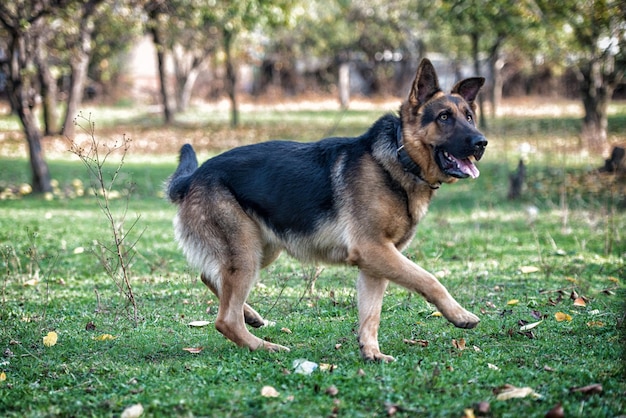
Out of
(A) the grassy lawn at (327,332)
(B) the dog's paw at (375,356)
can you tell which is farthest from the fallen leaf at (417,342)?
(B) the dog's paw at (375,356)

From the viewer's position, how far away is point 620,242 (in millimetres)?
9883

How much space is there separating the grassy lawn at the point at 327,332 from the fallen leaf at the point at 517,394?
0.12 feet

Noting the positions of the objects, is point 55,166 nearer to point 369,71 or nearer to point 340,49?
point 340,49

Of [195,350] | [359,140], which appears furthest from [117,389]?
[359,140]

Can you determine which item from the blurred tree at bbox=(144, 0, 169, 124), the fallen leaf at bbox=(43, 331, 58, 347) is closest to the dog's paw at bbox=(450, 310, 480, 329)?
the fallen leaf at bbox=(43, 331, 58, 347)

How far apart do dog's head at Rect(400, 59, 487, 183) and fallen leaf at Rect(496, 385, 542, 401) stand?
1.64 metres

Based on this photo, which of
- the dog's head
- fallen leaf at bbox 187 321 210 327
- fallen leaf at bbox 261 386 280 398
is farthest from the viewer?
fallen leaf at bbox 187 321 210 327

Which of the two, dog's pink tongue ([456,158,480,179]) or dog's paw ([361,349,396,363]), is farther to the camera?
dog's pink tongue ([456,158,480,179])

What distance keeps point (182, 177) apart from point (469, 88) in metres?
2.49

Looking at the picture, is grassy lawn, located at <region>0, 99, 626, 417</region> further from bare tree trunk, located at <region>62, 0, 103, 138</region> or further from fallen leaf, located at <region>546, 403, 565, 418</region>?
bare tree trunk, located at <region>62, 0, 103, 138</region>

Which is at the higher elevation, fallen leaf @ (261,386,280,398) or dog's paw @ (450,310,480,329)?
dog's paw @ (450,310,480,329)

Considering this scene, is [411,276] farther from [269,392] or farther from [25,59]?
[25,59]

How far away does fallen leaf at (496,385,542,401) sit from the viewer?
4.18 metres

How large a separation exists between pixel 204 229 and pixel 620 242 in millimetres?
6737
